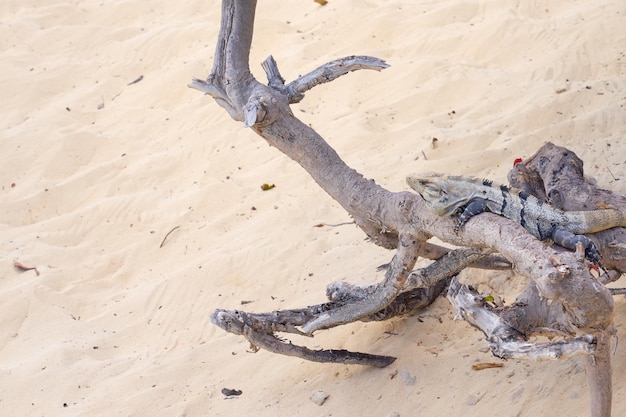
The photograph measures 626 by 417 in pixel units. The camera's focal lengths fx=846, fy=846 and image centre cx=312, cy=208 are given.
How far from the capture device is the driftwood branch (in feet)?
9.36

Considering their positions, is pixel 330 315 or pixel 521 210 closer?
pixel 521 210

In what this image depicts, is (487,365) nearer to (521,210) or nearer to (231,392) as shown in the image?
(521,210)

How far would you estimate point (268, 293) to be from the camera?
5.01 metres

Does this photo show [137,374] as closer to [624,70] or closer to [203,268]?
[203,268]

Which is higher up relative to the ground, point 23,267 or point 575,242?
point 575,242

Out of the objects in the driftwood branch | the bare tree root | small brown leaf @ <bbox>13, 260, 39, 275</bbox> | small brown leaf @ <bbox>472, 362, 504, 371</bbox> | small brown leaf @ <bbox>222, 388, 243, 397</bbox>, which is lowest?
small brown leaf @ <bbox>13, 260, 39, 275</bbox>

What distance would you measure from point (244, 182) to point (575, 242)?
344cm

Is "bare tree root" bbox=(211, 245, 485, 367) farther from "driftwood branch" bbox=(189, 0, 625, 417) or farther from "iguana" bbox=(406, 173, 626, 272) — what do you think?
"iguana" bbox=(406, 173, 626, 272)

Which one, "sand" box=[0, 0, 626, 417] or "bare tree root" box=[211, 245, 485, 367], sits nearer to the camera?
"bare tree root" box=[211, 245, 485, 367]

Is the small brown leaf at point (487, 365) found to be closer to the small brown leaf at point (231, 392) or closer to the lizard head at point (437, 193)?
the lizard head at point (437, 193)

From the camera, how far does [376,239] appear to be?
3.80 m

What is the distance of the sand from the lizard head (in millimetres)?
907

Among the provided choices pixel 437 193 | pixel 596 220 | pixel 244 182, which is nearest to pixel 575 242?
pixel 596 220

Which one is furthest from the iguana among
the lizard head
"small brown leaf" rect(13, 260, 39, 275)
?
"small brown leaf" rect(13, 260, 39, 275)
